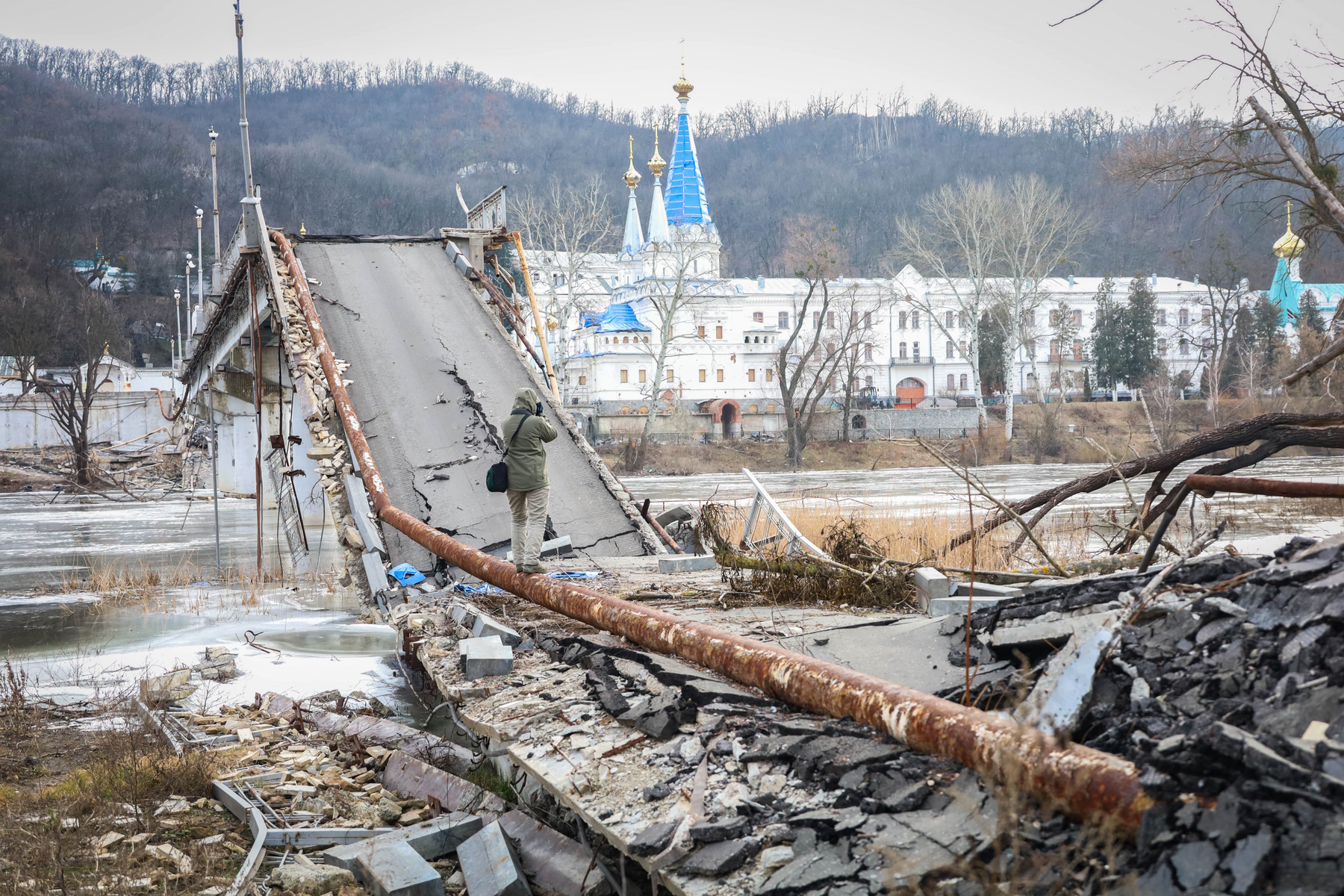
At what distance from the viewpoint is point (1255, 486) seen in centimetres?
565

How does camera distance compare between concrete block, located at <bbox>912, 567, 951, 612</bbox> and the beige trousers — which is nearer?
concrete block, located at <bbox>912, 567, 951, 612</bbox>

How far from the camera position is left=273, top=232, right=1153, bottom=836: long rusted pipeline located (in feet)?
10.9

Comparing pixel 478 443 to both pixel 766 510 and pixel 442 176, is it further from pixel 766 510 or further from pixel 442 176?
pixel 442 176

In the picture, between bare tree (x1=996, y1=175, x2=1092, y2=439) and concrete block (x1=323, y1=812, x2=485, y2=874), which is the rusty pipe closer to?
concrete block (x1=323, y1=812, x2=485, y2=874)

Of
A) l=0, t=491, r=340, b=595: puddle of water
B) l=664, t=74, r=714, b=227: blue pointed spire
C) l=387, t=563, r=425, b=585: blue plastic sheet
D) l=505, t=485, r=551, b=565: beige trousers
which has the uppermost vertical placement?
l=664, t=74, r=714, b=227: blue pointed spire

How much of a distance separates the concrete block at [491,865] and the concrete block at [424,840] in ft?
0.77

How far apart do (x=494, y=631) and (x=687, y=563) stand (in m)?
3.28

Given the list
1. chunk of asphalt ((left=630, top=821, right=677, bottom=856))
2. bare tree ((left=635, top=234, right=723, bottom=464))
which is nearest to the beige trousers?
chunk of asphalt ((left=630, top=821, right=677, bottom=856))

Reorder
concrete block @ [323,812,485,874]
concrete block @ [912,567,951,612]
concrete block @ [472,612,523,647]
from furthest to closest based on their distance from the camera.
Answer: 1. concrete block @ [472,612,523,647]
2. concrete block @ [912,567,951,612]
3. concrete block @ [323,812,485,874]

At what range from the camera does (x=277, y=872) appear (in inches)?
227

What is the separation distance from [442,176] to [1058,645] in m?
163

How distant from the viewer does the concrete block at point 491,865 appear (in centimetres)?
536

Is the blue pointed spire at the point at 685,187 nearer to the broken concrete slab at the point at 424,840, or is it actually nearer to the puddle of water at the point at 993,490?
the puddle of water at the point at 993,490

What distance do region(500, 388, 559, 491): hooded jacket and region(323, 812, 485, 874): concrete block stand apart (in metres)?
3.51
